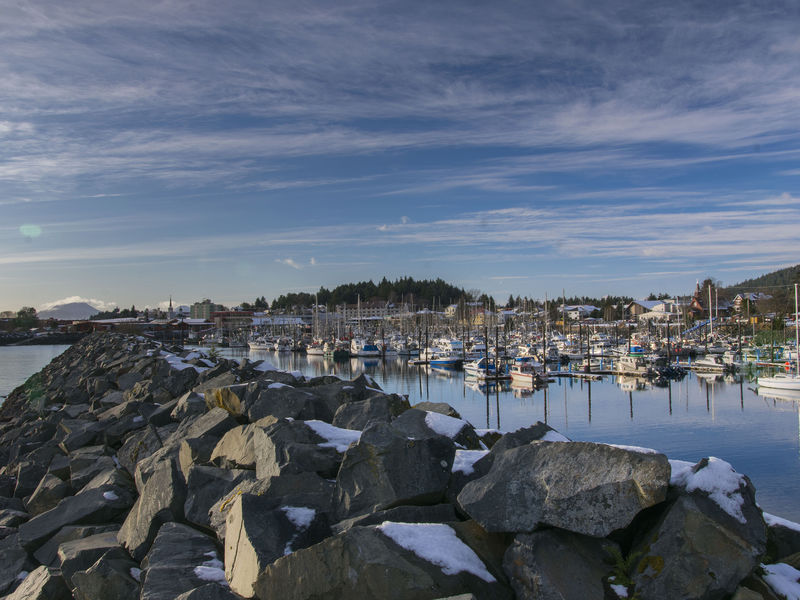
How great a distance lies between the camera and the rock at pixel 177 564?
18.1 feet

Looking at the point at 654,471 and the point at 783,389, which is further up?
the point at 654,471

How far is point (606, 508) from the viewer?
4555 millimetres

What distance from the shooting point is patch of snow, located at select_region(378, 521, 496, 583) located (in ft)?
15.4

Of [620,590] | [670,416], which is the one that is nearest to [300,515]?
[620,590]

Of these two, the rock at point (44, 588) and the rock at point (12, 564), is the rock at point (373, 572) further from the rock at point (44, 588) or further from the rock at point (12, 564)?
the rock at point (12, 564)

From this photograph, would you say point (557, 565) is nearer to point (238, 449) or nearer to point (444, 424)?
point (444, 424)

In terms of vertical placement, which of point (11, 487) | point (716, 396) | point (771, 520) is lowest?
point (716, 396)

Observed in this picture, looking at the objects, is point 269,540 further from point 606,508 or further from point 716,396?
point 716,396

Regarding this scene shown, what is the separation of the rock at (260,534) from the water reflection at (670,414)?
19.2 meters

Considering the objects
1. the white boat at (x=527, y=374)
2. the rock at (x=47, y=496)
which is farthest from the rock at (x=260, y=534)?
the white boat at (x=527, y=374)

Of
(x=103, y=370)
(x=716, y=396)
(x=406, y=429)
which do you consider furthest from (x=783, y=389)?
(x=406, y=429)

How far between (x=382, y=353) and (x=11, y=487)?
8524 cm

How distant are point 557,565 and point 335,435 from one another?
146 inches

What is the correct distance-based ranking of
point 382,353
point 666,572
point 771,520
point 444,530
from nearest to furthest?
point 666,572
point 444,530
point 771,520
point 382,353
